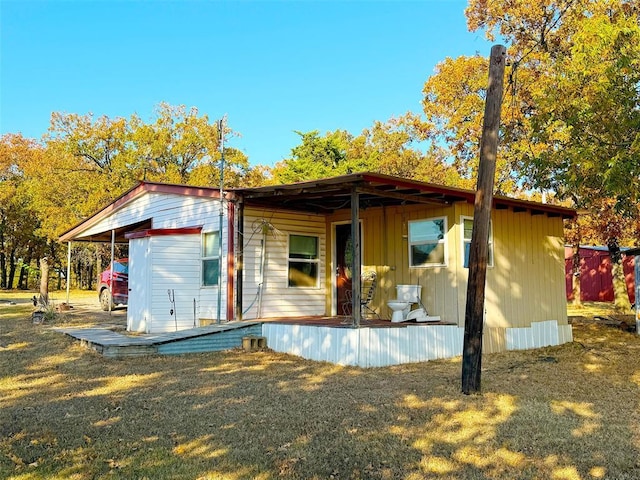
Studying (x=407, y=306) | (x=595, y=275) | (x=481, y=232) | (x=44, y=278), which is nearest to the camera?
(x=481, y=232)

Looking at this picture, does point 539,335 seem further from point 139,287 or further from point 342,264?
point 139,287

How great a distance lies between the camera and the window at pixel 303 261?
10.7 m

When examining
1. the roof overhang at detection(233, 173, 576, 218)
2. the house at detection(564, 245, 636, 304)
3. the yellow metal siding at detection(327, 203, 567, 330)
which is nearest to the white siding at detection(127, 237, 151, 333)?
the roof overhang at detection(233, 173, 576, 218)

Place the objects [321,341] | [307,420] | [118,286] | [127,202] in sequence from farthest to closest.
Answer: [118,286]
[127,202]
[321,341]
[307,420]

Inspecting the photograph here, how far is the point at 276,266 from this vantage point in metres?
10.4

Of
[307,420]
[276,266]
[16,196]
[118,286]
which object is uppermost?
[16,196]

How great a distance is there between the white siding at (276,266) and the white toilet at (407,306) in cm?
194

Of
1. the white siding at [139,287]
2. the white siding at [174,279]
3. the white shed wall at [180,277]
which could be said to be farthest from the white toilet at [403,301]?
the white siding at [139,287]

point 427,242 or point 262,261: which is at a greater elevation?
point 427,242

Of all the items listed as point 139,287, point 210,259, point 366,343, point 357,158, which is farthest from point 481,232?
point 357,158

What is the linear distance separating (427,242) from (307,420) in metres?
5.45

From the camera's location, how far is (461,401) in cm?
554

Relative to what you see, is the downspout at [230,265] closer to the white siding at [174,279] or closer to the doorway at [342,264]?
the white siding at [174,279]

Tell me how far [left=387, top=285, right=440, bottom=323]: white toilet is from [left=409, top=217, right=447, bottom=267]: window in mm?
487
